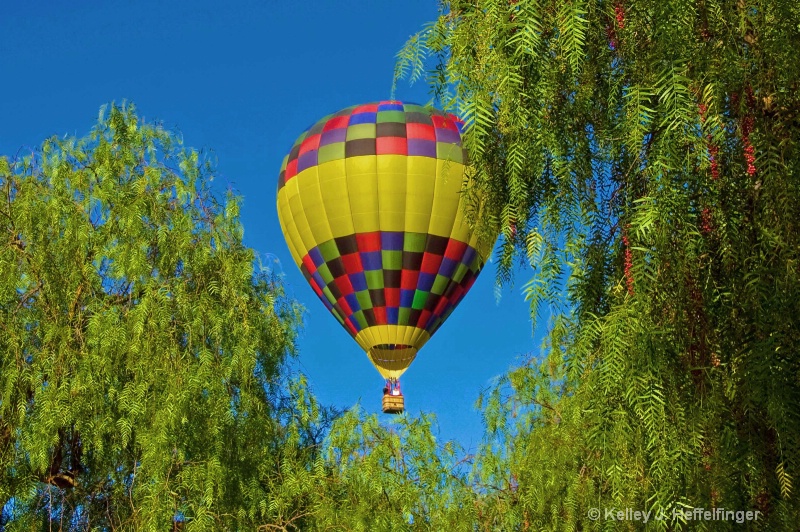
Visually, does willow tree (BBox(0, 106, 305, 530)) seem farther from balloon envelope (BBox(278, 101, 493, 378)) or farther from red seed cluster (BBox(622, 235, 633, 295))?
balloon envelope (BBox(278, 101, 493, 378))

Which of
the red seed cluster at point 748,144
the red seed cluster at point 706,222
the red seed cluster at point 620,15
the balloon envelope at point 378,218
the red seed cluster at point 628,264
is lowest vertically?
the red seed cluster at point 628,264

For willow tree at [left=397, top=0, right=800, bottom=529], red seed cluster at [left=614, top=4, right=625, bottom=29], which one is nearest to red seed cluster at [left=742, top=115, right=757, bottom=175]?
willow tree at [left=397, top=0, right=800, bottom=529]

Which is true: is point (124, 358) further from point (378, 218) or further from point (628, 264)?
point (378, 218)

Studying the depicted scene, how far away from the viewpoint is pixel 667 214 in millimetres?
3072

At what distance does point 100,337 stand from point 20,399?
0.68 meters

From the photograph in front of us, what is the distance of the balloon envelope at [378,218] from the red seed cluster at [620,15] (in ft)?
49.0

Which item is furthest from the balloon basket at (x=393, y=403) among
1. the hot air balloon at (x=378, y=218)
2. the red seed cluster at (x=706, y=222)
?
the red seed cluster at (x=706, y=222)

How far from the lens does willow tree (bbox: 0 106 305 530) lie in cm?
701

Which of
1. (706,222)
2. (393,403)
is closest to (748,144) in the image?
(706,222)

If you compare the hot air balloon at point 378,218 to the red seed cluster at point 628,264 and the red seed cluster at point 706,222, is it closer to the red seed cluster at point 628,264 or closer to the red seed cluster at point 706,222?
the red seed cluster at point 628,264

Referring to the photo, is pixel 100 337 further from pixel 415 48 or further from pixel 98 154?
pixel 415 48

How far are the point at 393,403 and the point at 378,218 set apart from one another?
5.08 m

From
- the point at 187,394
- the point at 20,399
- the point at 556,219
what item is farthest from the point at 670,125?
the point at 20,399

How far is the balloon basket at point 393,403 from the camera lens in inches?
898
